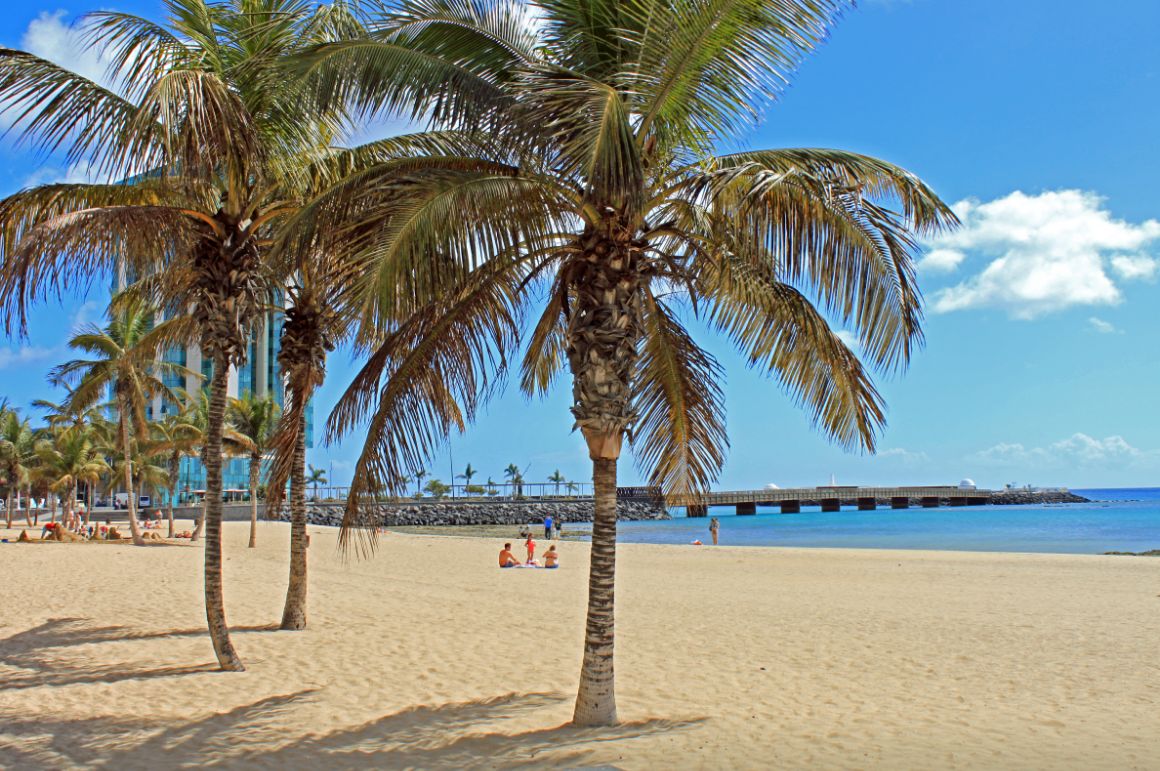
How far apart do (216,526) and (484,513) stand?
6790 cm

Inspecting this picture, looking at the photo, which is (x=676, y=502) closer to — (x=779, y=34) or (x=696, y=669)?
(x=696, y=669)

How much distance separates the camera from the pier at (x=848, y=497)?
95.1m

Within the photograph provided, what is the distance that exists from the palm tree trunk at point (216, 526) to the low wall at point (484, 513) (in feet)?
175

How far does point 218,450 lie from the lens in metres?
9.09

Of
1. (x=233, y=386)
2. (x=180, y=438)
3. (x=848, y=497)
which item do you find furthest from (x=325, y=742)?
(x=848, y=497)

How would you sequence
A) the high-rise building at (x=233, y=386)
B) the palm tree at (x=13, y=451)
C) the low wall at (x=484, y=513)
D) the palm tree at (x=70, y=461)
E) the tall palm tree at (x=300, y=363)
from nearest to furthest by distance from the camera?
the tall palm tree at (x=300, y=363)
the palm tree at (x=70, y=461)
the palm tree at (x=13, y=451)
the low wall at (x=484, y=513)
the high-rise building at (x=233, y=386)

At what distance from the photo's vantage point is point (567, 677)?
9438 millimetres

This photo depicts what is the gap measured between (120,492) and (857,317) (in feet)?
276

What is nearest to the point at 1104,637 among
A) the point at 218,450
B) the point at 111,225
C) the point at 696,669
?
the point at 696,669

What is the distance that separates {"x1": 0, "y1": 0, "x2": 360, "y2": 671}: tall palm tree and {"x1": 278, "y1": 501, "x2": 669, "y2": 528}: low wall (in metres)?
53.9

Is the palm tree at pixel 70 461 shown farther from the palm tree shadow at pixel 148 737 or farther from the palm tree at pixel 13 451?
the palm tree shadow at pixel 148 737

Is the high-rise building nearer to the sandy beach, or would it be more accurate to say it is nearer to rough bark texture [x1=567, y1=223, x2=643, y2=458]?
the sandy beach

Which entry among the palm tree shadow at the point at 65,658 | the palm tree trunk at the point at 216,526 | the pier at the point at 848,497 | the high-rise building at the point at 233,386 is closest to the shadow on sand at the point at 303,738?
the palm tree shadow at the point at 65,658

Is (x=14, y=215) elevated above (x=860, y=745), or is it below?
above
